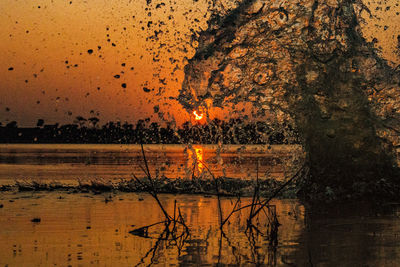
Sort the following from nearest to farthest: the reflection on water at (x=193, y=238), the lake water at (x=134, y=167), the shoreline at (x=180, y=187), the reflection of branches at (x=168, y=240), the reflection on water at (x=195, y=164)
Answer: the reflection on water at (x=193, y=238) → the reflection of branches at (x=168, y=240) → the shoreline at (x=180, y=187) → the reflection on water at (x=195, y=164) → the lake water at (x=134, y=167)

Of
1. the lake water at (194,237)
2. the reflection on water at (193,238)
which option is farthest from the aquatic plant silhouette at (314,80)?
the reflection on water at (193,238)

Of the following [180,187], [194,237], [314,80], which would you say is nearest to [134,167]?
[180,187]

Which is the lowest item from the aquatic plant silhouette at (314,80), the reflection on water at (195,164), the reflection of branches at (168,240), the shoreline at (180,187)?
the reflection of branches at (168,240)

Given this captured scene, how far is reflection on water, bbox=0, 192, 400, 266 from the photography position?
1136cm

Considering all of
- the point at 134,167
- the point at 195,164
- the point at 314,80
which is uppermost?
the point at 314,80

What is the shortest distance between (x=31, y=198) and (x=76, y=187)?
4282mm

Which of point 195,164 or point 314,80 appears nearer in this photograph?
point 314,80

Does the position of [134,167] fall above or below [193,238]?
above

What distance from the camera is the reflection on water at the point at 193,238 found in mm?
11359

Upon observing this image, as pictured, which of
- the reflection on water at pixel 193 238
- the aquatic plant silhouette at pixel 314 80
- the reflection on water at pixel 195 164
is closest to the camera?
the reflection on water at pixel 193 238

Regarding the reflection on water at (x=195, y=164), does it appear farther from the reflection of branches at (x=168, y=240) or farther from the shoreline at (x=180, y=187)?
the reflection of branches at (x=168, y=240)

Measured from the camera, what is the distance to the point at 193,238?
44.8 ft

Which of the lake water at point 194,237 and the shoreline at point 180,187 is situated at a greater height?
the shoreline at point 180,187

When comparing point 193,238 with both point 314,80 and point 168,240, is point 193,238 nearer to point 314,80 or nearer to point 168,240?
point 168,240
